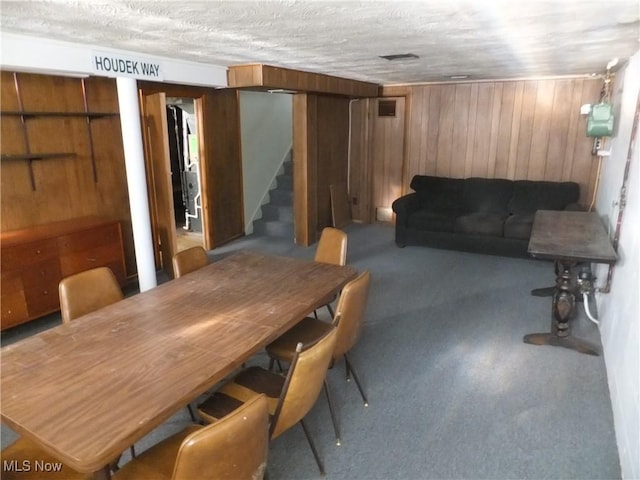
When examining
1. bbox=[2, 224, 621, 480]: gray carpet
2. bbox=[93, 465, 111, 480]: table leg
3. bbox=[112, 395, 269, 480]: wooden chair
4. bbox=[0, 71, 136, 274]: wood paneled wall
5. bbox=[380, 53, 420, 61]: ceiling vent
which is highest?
bbox=[380, 53, 420, 61]: ceiling vent

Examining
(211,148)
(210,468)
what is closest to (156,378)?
(210,468)

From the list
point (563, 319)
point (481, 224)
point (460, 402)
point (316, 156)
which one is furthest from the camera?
point (316, 156)

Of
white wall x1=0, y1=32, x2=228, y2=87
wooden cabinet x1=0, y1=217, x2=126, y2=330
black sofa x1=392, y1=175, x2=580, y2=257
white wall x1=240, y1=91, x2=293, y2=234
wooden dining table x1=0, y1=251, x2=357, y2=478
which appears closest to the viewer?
wooden dining table x1=0, y1=251, x2=357, y2=478

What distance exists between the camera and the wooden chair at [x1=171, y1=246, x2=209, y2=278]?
2.75 meters

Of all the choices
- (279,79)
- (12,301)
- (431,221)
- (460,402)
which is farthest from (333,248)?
(431,221)

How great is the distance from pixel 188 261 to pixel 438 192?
4084 mm

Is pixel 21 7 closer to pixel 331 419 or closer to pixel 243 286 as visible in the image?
pixel 243 286

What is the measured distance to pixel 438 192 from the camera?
5.95 metres

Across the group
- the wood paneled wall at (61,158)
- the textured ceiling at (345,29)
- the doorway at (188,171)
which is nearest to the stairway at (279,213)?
the doorway at (188,171)

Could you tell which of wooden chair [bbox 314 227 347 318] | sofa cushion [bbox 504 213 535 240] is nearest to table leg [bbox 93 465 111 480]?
wooden chair [bbox 314 227 347 318]

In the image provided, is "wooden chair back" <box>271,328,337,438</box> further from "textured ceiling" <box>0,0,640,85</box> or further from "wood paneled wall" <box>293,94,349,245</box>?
"wood paneled wall" <box>293,94,349,245</box>

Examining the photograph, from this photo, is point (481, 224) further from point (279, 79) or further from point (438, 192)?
point (279, 79)

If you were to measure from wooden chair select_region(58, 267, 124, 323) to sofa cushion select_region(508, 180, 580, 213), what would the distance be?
16.0ft

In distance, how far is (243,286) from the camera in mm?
2436
